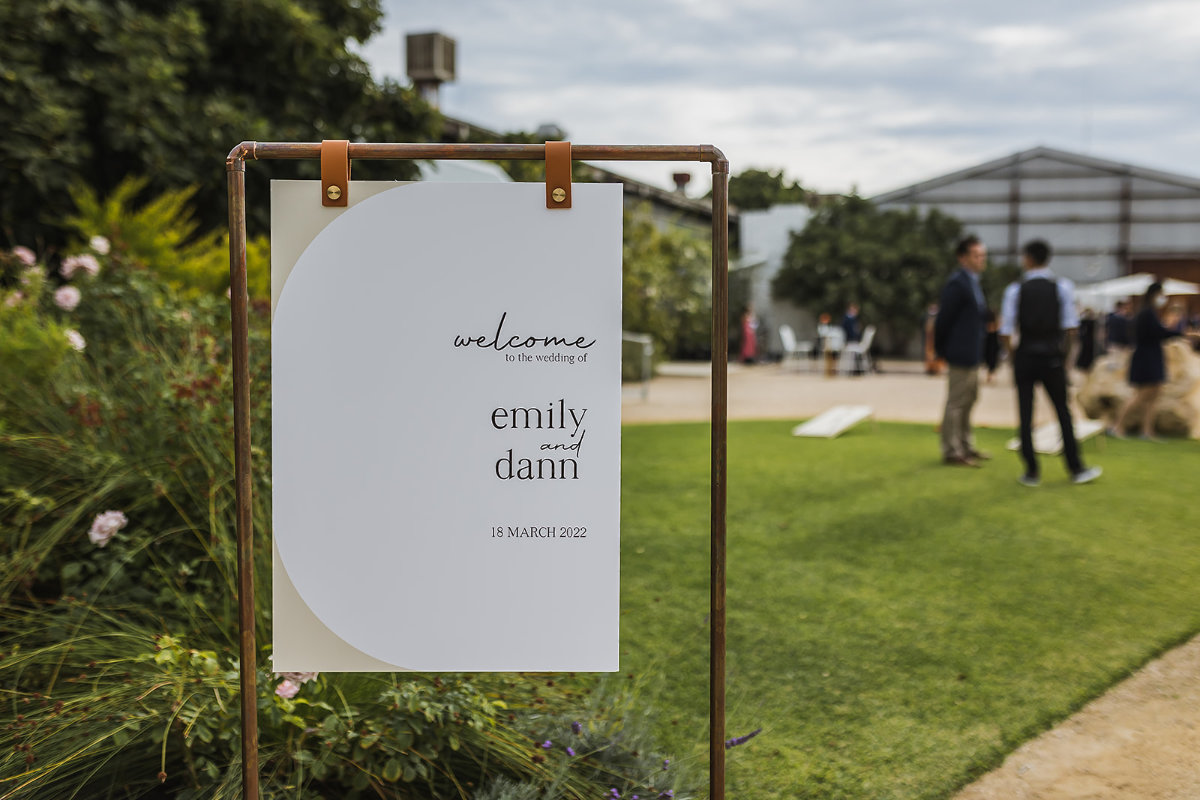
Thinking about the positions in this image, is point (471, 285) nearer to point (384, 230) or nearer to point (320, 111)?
point (384, 230)

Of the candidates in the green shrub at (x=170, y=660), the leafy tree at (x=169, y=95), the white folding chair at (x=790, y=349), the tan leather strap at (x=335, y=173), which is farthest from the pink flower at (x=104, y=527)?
the white folding chair at (x=790, y=349)

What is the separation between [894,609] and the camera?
440 centimetres

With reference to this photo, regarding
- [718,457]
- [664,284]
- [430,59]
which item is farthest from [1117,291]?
[718,457]

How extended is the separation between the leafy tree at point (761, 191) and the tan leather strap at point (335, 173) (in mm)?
38686

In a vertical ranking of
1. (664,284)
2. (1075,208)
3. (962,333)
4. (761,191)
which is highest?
(761,191)

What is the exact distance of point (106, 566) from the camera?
300 centimetres

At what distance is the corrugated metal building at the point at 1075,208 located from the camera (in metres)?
31.0

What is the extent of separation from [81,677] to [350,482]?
97 cm

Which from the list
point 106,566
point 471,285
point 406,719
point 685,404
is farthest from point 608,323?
point 685,404

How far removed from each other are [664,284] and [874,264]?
1087 centimetres

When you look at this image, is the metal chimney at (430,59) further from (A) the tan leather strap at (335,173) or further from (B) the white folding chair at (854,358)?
(A) the tan leather strap at (335,173)

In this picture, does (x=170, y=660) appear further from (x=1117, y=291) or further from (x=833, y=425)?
(x=1117, y=291)

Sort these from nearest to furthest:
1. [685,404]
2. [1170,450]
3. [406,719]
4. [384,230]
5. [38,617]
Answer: [384,230], [406,719], [38,617], [1170,450], [685,404]

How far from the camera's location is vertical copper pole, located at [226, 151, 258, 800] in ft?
6.15
